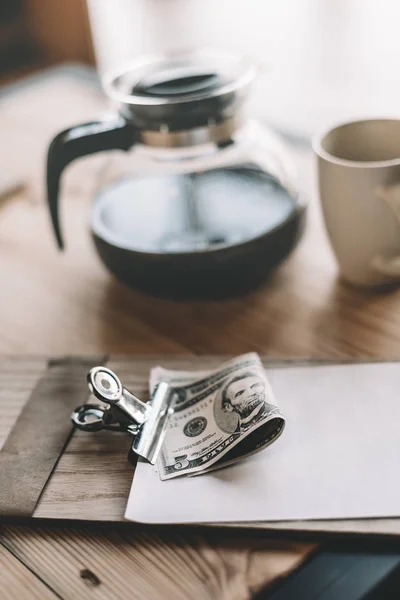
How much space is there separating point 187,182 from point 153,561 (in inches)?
18.7

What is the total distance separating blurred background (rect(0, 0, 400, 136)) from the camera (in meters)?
1.62

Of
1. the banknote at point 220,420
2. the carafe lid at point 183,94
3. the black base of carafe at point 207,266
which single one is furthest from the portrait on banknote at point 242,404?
the carafe lid at point 183,94

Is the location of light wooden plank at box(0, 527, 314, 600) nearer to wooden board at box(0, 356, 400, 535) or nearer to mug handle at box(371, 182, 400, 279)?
wooden board at box(0, 356, 400, 535)

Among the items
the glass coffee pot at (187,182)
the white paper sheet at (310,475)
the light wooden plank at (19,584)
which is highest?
the glass coffee pot at (187,182)

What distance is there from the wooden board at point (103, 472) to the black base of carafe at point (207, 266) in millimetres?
102

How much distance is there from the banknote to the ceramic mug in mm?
189

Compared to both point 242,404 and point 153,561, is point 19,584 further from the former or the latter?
point 242,404

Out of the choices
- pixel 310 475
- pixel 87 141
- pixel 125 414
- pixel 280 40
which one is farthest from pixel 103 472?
pixel 280 40

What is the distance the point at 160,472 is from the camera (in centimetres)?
56

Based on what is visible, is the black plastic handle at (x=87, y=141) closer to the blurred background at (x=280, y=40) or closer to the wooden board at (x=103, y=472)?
the wooden board at (x=103, y=472)

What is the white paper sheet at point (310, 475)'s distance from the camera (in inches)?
20.0

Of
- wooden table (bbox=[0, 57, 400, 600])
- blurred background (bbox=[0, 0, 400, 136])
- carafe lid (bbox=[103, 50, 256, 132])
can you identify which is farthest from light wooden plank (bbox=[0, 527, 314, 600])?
blurred background (bbox=[0, 0, 400, 136])

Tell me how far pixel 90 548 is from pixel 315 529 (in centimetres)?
17

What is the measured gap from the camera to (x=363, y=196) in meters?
0.69
